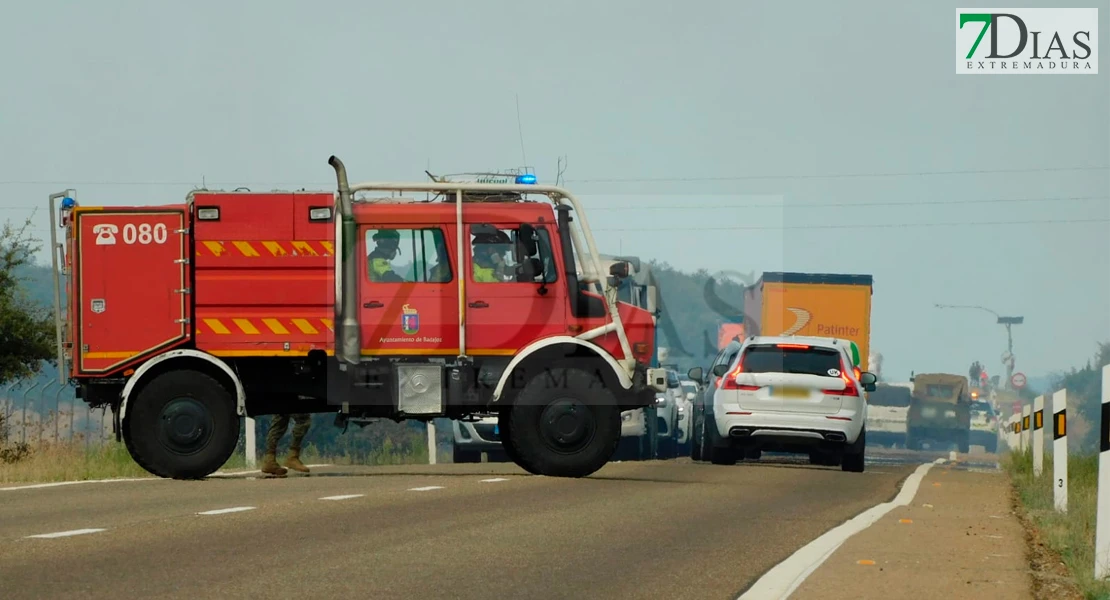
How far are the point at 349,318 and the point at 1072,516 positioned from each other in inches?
273

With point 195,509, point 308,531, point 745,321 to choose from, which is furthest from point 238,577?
point 745,321

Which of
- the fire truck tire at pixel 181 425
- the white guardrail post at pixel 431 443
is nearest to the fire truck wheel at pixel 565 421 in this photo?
the fire truck tire at pixel 181 425

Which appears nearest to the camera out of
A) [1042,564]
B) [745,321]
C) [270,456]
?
[1042,564]

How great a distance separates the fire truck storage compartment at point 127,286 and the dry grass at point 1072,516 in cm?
809

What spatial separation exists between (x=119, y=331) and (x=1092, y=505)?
894 cm

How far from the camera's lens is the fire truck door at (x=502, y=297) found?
17406 mm

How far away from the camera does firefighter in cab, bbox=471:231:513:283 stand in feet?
57.2

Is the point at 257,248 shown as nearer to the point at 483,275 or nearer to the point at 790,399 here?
the point at 483,275

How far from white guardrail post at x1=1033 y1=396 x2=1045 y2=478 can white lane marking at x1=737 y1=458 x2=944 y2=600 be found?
5943mm

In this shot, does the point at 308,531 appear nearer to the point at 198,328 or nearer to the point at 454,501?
the point at 454,501

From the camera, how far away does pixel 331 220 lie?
16984 mm

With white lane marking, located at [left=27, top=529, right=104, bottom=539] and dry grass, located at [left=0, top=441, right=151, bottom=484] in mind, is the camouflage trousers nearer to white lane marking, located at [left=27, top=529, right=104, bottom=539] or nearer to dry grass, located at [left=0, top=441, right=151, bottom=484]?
dry grass, located at [left=0, top=441, right=151, bottom=484]

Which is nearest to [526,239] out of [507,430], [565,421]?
[565,421]

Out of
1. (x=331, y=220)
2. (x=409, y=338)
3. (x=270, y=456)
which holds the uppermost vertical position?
(x=331, y=220)
